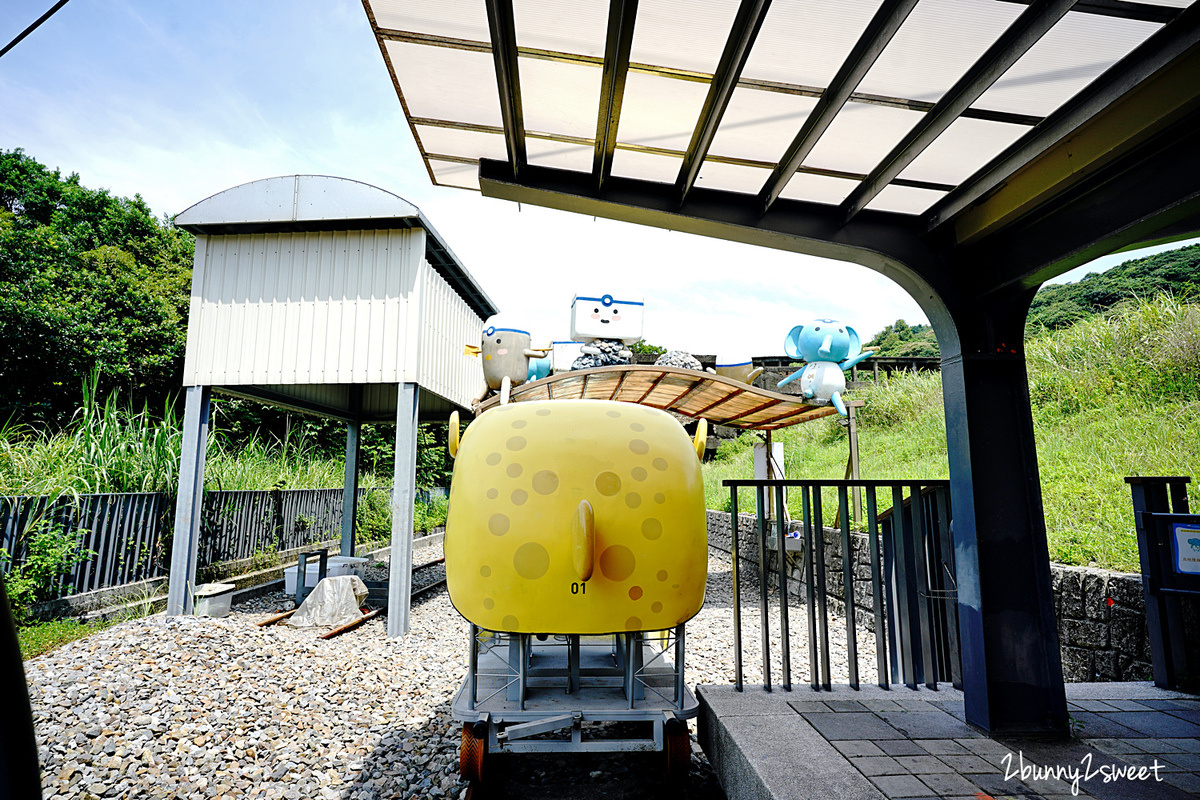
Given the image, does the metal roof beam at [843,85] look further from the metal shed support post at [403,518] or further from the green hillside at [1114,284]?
the green hillside at [1114,284]

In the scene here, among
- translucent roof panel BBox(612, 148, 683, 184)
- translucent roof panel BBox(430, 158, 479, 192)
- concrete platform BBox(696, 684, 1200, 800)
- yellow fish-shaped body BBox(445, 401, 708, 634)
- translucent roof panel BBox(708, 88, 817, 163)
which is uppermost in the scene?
translucent roof panel BBox(430, 158, 479, 192)

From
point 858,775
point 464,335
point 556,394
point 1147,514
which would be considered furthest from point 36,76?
point 464,335

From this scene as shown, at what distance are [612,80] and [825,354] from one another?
6.81m

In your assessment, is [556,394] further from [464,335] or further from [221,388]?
[221,388]

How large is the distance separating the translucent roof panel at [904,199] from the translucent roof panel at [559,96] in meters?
1.63

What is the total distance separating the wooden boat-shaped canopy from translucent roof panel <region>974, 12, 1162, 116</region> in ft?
15.0

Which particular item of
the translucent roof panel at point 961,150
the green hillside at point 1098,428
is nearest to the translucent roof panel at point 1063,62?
the translucent roof panel at point 961,150

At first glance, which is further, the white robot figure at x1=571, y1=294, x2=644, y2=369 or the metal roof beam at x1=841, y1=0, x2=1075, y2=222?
the white robot figure at x1=571, y1=294, x2=644, y2=369

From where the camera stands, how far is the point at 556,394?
8195 mm

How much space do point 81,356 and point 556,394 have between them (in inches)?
584

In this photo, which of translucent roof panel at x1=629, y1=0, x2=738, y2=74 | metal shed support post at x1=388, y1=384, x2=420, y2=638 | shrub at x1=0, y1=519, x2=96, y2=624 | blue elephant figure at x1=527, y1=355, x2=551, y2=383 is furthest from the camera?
blue elephant figure at x1=527, y1=355, x2=551, y2=383

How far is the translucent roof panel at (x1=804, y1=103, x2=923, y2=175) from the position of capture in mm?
2932

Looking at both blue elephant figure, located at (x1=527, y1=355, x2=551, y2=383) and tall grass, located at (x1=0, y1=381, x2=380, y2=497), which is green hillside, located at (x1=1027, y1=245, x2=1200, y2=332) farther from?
tall grass, located at (x1=0, y1=381, x2=380, y2=497)

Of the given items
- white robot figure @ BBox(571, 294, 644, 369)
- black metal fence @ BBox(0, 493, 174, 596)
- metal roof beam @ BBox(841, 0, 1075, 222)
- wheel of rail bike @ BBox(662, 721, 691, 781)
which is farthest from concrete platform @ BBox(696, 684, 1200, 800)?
black metal fence @ BBox(0, 493, 174, 596)
